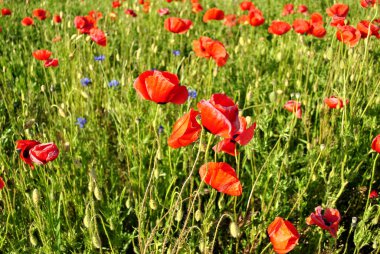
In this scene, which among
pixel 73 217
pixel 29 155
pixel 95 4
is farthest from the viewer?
pixel 95 4

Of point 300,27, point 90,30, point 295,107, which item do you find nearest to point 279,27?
point 300,27

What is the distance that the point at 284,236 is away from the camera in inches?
51.3

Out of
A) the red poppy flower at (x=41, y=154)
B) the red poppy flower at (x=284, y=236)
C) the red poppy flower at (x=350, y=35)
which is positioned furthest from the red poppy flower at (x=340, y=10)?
the red poppy flower at (x=41, y=154)

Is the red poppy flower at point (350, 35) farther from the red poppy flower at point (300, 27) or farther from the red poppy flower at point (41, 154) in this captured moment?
the red poppy flower at point (41, 154)

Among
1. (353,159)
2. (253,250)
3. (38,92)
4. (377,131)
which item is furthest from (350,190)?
(38,92)

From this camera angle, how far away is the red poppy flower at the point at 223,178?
1.30 m

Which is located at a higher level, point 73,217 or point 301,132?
point 301,132

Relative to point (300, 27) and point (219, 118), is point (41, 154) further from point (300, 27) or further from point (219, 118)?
point (300, 27)

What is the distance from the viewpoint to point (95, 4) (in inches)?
213

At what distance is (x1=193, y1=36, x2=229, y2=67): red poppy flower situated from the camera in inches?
86.1

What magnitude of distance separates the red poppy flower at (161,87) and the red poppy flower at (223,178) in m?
0.27

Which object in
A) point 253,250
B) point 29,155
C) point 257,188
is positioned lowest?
point 253,250

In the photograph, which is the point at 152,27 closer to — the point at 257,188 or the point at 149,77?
the point at 257,188

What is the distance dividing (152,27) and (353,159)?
8.71ft
